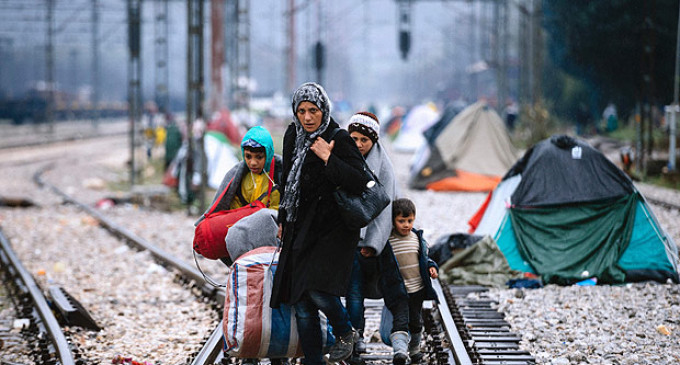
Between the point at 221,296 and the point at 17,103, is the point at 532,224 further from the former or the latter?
the point at 17,103

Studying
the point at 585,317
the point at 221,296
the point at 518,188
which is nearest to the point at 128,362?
the point at 221,296

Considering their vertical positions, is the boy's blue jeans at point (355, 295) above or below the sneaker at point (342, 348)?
above

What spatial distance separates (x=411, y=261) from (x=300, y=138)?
1311 millimetres

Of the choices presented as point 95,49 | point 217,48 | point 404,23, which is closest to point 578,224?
point 217,48

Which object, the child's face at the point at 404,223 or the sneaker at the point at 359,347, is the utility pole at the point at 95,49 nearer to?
the sneaker at the point at 359,347

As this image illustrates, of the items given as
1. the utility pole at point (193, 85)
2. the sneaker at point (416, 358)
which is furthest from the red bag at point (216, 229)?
the utility pole at point (193, 85)

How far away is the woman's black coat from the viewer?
15.0 ft

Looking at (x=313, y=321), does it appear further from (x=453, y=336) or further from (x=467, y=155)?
(x=467, y=155)

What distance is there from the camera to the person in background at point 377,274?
5.25m

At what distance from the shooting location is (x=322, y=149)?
14.8ft

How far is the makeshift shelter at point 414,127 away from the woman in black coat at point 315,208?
26528 mm

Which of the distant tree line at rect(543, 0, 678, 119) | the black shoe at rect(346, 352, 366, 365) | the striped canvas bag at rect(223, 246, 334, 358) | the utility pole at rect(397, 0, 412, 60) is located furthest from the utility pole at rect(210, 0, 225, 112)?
the striped canvas bag at rect(223, 246, 334, 358)

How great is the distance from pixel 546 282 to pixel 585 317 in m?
1.40

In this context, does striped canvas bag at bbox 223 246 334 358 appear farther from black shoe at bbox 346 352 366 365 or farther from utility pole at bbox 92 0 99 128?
utility pole at bbox 92 0 99 128
